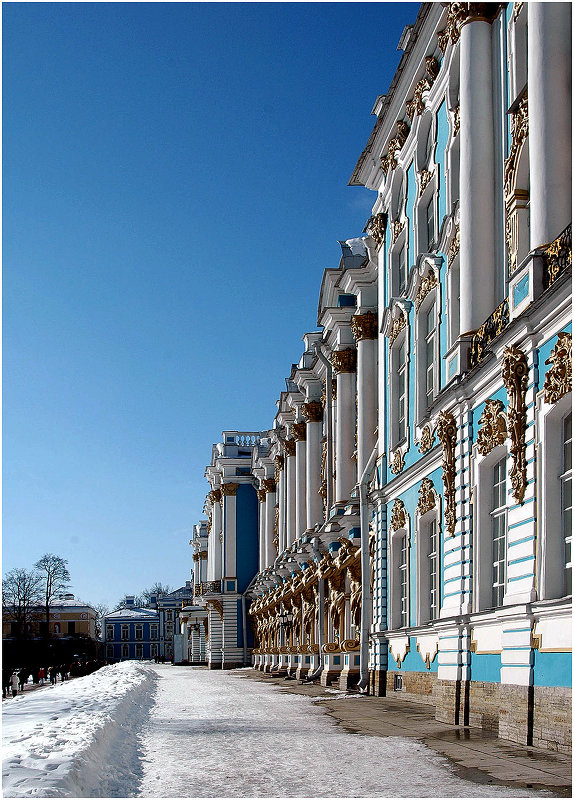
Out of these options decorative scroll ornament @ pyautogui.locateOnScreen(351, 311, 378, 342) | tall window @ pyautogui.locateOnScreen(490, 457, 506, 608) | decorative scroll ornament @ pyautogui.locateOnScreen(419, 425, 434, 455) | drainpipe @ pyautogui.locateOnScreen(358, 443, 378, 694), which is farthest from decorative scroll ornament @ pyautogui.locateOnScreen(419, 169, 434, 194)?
drainpipe @ pyautogui.locateOnScreen(358, 443, 378, 694)

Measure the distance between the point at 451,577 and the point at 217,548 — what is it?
4660cm

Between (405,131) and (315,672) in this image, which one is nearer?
(405,131)

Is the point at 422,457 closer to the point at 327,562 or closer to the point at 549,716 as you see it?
the point at 549,716

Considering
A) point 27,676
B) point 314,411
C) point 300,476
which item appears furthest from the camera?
point 27,676

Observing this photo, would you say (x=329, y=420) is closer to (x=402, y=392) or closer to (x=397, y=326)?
(x=402, y=392)

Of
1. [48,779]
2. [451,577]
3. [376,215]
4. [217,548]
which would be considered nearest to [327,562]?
[376,215]

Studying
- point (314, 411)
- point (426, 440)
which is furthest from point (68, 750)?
point (314, 411)

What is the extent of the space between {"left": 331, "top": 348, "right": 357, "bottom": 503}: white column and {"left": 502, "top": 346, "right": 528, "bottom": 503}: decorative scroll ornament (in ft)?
55.7

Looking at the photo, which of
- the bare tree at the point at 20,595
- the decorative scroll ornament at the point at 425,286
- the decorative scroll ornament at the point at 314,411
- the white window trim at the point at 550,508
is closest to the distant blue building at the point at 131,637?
the bare tree at the point at 20,595

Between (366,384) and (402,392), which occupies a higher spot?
(366,384)

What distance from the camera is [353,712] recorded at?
17281 millimetres

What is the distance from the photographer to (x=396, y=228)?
22375 millimetres

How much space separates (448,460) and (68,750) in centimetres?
845

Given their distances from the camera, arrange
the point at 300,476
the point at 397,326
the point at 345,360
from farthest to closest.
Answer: the point at 300,476
the point at 345,360
the point at 397,326
